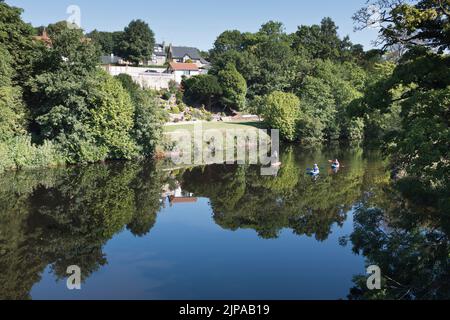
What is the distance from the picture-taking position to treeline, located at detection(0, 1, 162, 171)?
35688mm

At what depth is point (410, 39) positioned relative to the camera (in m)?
15.3

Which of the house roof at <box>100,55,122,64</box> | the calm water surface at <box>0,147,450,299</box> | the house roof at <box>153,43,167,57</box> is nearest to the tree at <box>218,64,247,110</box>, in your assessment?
the house roof at <box>100,55,122,64</box>

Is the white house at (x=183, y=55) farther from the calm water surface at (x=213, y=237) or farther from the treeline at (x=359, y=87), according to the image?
the calm water surface at (x=213, y=237)

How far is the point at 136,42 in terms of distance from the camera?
3369 inches

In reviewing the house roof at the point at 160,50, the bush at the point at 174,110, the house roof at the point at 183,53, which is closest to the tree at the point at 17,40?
the bush at the point at 174,110

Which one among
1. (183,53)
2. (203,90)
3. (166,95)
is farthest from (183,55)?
(166,95)

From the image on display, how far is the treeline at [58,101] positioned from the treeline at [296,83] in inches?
996

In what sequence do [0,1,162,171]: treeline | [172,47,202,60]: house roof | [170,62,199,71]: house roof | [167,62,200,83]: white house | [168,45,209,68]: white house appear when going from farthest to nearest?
[172,47,202,60]: house roof
[168,45,209,68]: white house
[170,62,199,71]: house roof
[167,62,200,83]: white house
[0,1,162,171]: treeline

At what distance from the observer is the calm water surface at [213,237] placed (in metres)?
14.5

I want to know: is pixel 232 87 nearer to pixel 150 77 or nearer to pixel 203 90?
pixel 203 90

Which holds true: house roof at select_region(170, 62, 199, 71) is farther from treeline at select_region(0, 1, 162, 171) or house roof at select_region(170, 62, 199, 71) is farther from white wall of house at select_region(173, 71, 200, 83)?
treeline at select_region(0, 1, 162, 171)

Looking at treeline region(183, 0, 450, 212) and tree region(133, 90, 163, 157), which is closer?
treeline region(183, 0, 450, 212)

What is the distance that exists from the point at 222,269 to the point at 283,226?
6.35 m

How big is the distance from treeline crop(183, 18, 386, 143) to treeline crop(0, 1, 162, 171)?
25287mm
